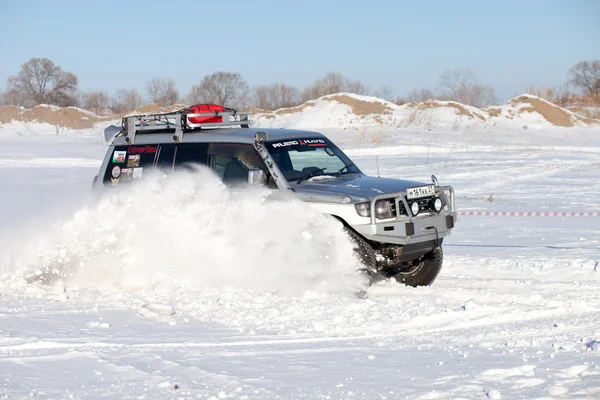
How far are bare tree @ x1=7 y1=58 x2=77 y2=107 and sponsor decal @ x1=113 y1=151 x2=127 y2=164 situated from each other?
67.4 m

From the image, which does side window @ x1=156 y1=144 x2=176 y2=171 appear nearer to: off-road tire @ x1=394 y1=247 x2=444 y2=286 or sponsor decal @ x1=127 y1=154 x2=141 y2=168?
sponsor decal @ x1=127 y1=154 x2=141 y2=168

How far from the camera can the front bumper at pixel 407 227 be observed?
8.17 m

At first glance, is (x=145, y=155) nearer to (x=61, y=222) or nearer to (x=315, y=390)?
(x=61, y=222)

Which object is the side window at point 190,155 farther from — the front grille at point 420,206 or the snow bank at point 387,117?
the snow bank at point 387,117

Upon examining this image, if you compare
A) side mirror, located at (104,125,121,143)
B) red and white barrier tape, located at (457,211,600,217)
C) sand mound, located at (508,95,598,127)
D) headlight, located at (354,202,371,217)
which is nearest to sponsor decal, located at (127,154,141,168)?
side mirror, located at (104,125,121,143)

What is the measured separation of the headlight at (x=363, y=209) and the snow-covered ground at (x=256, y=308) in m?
0.37

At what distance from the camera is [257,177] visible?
8766 millimetres

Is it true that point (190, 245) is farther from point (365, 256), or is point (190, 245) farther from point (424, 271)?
point (424, 271)

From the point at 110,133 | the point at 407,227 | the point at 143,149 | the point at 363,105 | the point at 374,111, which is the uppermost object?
the point at 363,105

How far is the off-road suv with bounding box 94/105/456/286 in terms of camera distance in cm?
827

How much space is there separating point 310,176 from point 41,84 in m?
71.1

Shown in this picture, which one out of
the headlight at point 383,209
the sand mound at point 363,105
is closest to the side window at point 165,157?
the headlight at point 383,209

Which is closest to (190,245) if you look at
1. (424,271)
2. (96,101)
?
(424,271)

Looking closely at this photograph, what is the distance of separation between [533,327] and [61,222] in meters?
5.39
